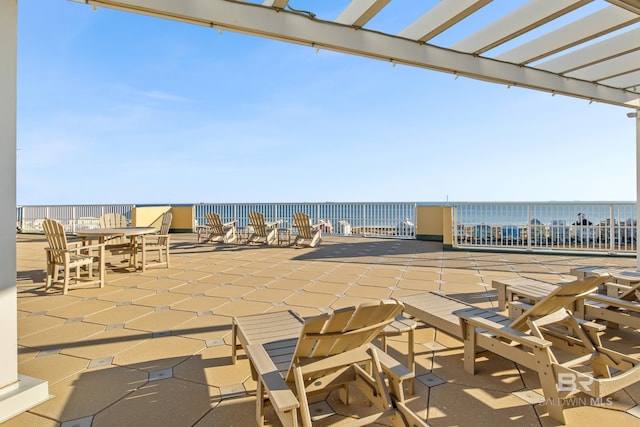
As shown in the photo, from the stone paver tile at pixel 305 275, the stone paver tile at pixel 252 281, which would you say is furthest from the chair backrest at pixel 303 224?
the stone paver tile at pixel 252 281

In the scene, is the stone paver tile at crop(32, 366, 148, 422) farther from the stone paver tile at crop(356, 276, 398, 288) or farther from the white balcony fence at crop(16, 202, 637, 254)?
the white balcony fence at crop(16, 202, 637, 254)

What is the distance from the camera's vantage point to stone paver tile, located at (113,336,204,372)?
241 cm

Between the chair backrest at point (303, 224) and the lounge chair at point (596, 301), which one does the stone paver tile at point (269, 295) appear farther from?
the chair backrest at point (303, 224)

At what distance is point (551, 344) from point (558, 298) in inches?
15.6

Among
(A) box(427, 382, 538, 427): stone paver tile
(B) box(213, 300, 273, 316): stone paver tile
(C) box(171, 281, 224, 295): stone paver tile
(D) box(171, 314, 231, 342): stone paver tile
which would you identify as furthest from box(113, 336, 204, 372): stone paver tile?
(A) box(427, 382, 538, 427): stone paver tile

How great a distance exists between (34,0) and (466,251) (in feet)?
28.3

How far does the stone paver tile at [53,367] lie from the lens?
7.43 feet

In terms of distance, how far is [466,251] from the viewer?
817cm

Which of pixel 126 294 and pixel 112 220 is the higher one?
pixel 112 220

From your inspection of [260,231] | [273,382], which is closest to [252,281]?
[273,382]

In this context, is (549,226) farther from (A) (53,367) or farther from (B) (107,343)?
(A) (53,367)

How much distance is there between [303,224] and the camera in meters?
9.02
